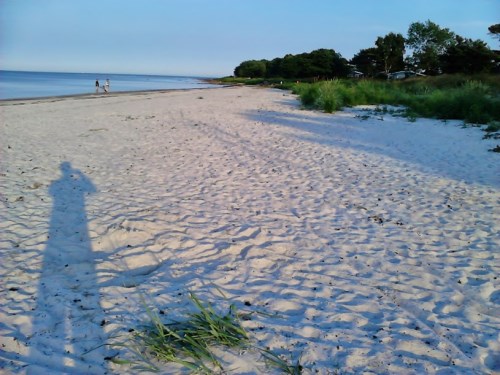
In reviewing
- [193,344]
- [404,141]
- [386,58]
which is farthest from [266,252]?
[386,58]

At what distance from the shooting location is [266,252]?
423 cm

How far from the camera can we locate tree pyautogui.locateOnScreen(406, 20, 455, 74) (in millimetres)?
71875

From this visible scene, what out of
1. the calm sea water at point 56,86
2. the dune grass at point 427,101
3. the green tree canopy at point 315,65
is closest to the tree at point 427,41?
the green tree canopy at point 315,65

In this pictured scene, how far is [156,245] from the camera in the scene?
430 centimetres

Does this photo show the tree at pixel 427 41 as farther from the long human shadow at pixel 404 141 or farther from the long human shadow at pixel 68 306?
the long human shadow at pixel 68 306

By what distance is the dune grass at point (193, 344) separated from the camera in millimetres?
2424

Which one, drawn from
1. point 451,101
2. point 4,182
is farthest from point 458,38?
point 4,182

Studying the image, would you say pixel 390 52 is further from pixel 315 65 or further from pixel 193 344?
pixel 193 344

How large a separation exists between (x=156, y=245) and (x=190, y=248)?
39 cm

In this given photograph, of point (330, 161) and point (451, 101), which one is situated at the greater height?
point (451, 101)

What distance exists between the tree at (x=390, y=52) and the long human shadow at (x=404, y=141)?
62767mm

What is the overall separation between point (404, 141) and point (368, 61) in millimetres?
69395

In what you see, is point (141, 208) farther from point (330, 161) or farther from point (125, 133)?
point (125, 133)

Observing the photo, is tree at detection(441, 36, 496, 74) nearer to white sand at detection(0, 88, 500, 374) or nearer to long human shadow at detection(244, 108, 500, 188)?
long human shadow at detection(244, 108, 500, 188)
